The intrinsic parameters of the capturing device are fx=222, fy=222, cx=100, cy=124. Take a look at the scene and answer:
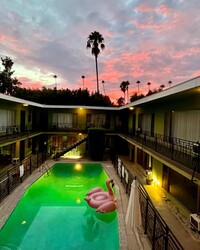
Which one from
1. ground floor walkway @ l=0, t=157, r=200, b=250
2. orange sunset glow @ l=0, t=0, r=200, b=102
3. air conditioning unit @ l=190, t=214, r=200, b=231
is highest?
orange sunset glow @ l=0, t=0, r=200, b=102

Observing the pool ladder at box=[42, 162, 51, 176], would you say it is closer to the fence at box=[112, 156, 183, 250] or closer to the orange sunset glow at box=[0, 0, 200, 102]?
the fence at box=[112, 156, 183, 250]

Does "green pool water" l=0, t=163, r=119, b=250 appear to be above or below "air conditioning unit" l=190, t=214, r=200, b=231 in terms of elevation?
below

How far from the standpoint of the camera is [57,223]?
11.3 meters

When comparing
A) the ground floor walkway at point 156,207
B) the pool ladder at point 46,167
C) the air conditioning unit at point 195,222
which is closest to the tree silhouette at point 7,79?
the pool ladder at point 46,167

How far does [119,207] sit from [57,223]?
332 cm

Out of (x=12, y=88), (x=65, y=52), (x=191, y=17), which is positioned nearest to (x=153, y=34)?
(x=191, y=17)

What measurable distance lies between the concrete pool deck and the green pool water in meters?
0.32

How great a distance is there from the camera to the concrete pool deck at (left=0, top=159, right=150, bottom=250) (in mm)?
8312

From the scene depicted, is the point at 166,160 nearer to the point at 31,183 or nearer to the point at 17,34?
the point at 31,183

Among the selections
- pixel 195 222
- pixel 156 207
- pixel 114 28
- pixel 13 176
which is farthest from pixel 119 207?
Answer: pixel 114 28

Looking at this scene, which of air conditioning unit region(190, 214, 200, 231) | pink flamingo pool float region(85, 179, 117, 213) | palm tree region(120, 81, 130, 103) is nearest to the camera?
air conditioning unit region(190, 214, 200, 231)

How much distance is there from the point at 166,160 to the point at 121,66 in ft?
82.2

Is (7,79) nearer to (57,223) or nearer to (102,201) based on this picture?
(102,201)

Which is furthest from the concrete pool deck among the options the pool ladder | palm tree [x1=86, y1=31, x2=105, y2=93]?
palm tree [x1=86, y1=31, x2=105, y2=93]
